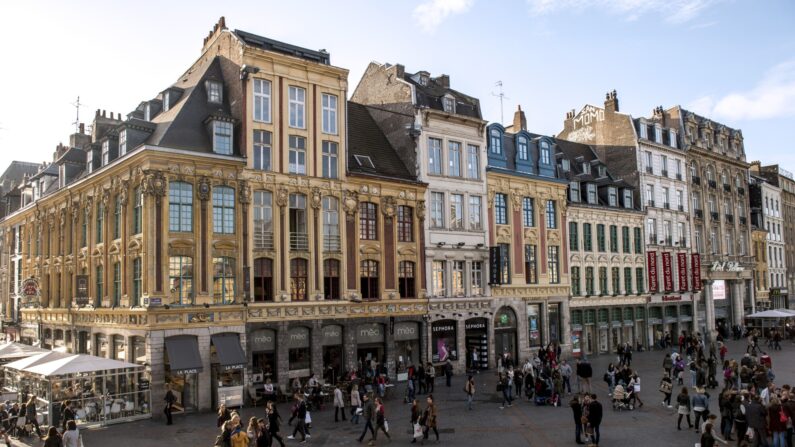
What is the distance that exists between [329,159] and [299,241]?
4.75 meters

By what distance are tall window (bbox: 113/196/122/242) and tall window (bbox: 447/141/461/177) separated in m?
18.8

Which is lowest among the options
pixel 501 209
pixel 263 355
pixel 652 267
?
pixel 263 355

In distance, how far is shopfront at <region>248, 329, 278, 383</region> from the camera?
3272 centimetres

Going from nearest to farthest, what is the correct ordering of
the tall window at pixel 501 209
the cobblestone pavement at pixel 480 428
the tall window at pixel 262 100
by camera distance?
the cobblestone pavement at pixel 480 428
the tall window at pixel 262 100
the tall window at pixel 501 209

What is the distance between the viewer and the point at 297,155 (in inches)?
1379

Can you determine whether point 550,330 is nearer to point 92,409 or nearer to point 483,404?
point 483,404

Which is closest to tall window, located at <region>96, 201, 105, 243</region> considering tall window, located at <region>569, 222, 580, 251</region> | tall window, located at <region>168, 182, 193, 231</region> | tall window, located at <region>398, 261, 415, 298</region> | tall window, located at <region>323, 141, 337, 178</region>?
tall window, located at <region>168, 182, 193, 231</region>

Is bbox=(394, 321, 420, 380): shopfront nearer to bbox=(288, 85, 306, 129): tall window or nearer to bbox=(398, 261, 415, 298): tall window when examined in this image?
bbox=(398, 261, 415, 298): tall window

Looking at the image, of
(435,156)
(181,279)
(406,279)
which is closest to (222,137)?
(181,279)

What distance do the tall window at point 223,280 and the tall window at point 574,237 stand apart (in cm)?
2701

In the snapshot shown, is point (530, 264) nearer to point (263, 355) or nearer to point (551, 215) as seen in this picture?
point (551, 215)

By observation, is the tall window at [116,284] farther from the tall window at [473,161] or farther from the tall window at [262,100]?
the tall window at [473,161]

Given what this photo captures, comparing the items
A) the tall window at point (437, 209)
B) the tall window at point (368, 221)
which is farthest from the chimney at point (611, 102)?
the tall window at point (368, 221)

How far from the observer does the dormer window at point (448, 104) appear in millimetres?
43128
